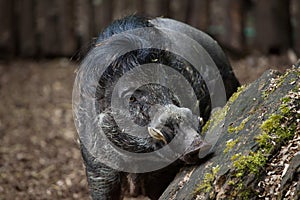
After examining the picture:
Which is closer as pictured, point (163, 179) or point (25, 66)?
point (163, 179)

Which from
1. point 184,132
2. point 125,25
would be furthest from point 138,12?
point 184,132

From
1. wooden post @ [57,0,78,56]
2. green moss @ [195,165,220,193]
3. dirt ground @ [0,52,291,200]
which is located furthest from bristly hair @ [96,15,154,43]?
wooden post @ [57,0,78,56]

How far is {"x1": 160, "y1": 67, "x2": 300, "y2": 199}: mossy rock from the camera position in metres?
2.52

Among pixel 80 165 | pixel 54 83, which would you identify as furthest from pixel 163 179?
pixel 54 83

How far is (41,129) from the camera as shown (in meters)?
6.69

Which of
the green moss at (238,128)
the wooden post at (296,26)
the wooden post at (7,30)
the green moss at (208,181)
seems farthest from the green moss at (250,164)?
the wooden post at (7,30)

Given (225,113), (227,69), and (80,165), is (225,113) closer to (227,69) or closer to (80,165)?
(227,69)

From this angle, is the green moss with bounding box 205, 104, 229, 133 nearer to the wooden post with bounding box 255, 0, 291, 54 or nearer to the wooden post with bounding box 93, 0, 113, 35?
the wooden post with bounding box 255, 0, 291, 54

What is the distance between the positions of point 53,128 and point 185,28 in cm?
316

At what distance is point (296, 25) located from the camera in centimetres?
823

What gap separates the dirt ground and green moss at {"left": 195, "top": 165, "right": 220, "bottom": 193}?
2147 mm

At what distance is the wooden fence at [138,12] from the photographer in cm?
827

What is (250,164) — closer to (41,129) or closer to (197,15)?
(41,129)

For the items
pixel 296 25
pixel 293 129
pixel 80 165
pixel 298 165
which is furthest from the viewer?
pixel 296 25
